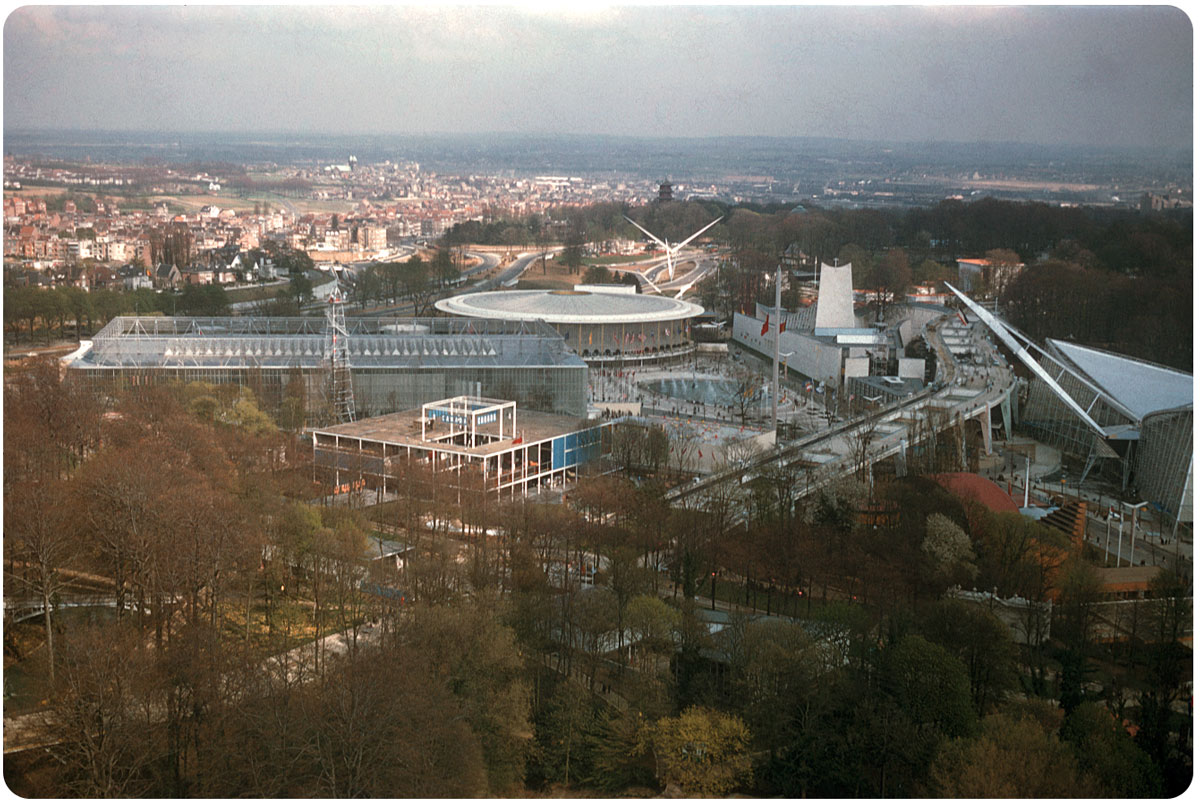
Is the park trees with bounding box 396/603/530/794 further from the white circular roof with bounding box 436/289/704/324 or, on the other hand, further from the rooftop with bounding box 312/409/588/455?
the white circular roof with bounding box 436/289/704/324

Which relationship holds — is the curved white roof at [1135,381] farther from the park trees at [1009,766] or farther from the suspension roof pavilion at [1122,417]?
the park trees at [1009,766]

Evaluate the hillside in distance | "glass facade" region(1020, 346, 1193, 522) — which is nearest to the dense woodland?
"glass facade" region(1020, 346, 1193, 522)

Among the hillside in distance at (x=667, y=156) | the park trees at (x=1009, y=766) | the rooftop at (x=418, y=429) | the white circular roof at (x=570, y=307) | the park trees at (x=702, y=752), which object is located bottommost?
the park trees at (x=702, y=752)

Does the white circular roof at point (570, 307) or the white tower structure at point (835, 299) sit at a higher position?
the white tower structure at point (835, 299)

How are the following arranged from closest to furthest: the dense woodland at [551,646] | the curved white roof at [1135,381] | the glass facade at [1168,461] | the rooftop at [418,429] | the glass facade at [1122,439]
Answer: the dense woodland at [551,646], the glass facade at [1168,461], the glass facade at [1122,439], the rooftop at [418,429], the curved white roof at [1135,381]

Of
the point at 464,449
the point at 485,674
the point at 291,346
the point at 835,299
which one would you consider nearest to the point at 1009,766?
the point at 485,674

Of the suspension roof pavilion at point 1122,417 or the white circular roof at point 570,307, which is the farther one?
the white circular roof at point 570,307

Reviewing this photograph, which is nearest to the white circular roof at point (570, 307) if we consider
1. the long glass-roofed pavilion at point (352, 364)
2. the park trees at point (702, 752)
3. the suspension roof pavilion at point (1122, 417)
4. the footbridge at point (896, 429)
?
the long glass-roofed pavilion at point (352, 364)
